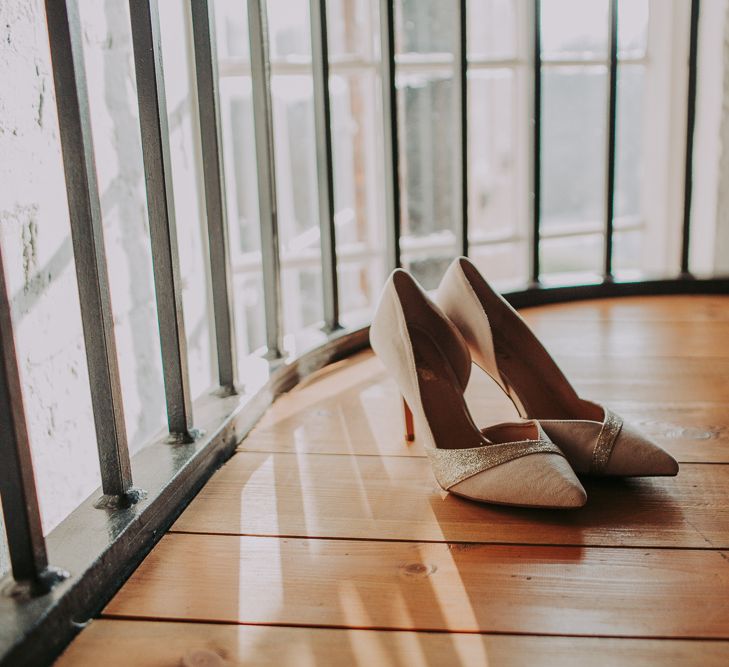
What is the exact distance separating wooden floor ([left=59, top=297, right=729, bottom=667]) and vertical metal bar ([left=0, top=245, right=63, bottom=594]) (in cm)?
8

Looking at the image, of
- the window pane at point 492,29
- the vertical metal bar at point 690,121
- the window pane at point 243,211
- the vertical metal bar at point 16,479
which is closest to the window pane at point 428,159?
the window pane at point 492,29

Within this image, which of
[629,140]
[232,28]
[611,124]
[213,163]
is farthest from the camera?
[629,140]

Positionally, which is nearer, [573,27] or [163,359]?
[163,359]

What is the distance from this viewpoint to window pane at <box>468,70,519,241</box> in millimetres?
3047

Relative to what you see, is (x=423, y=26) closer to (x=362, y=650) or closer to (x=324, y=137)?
(x=324, y=137)

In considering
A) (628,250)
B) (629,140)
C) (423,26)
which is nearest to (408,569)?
(423,26)

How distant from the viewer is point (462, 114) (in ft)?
5.33

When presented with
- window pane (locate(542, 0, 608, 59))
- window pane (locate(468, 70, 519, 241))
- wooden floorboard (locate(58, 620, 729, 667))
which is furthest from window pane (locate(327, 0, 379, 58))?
wooden floorboard (locate(58, 620, 729, 667))

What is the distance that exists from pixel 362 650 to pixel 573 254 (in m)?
2.97

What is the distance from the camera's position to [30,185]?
97cm

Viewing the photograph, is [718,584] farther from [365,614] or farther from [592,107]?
[592,107]

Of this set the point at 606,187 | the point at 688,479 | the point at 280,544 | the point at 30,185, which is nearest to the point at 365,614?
the point at 280,544

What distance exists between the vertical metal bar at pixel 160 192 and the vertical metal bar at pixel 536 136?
1.08 metres

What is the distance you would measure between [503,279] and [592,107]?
90cm
